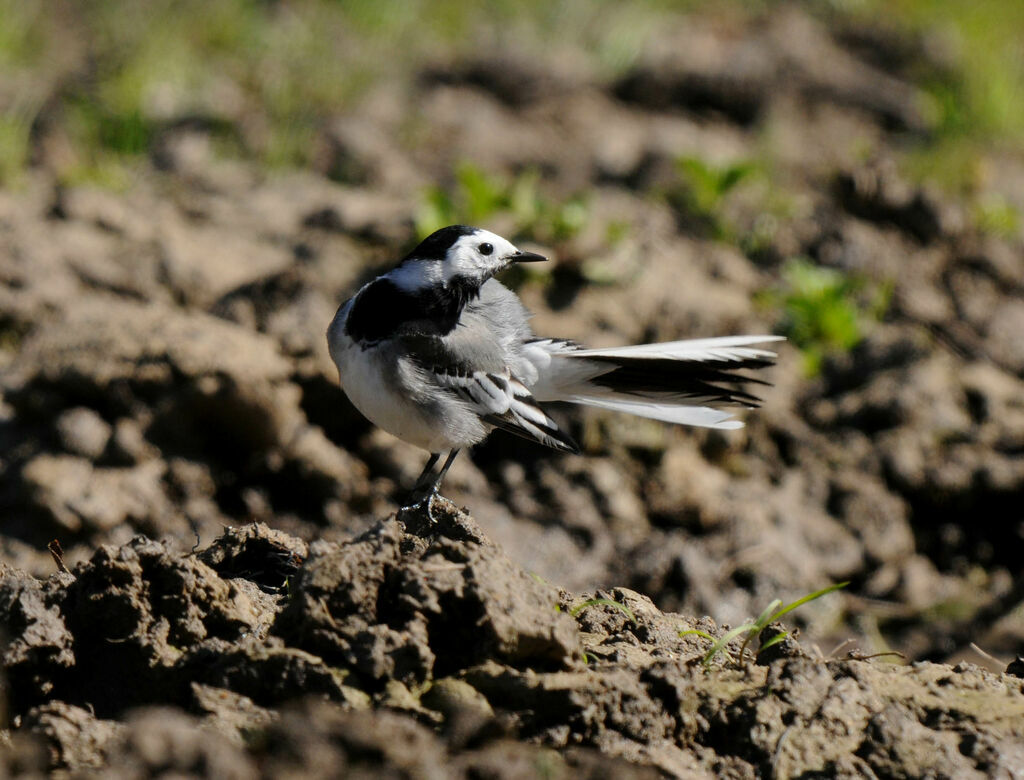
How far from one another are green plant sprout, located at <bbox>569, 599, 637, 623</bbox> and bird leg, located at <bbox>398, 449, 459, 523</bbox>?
0.66m

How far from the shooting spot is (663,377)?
528 centimetres

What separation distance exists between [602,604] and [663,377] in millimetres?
1612

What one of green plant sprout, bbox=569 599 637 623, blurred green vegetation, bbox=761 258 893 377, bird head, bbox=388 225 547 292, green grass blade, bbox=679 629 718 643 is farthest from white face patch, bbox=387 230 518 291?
blurred green vegetation, bbox=761 258 893 377

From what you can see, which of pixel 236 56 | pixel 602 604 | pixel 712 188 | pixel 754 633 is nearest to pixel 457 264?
pixel 602 604

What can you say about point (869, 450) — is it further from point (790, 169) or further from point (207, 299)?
point (207, 299)

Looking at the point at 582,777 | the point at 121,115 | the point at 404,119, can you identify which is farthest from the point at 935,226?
the point at 582,777

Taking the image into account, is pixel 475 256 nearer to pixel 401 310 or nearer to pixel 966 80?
pixel 401 310

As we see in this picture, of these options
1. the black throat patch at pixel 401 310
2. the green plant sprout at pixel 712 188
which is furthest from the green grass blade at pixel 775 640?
the green plant sprout at pixel 712 188

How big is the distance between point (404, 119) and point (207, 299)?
301 centimetres

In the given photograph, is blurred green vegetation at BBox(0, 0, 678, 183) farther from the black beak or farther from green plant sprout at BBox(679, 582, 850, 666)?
green plant sprout at BBox(679, 582, 850, 666)

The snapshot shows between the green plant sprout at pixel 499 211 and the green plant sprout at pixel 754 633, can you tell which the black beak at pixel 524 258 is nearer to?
the green plant sprout at pixel 754 633

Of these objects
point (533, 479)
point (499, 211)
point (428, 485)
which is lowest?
point (533, 479)

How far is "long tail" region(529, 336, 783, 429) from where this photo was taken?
5148mm

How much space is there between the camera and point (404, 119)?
30.7 ft
